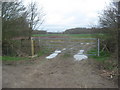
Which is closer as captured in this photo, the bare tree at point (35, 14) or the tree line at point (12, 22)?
the tree line at point (12, 22)

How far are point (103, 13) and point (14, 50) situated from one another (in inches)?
238

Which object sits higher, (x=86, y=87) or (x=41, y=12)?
(x=41, y=12)

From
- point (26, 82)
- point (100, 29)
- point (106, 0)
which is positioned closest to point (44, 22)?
point (100, 29)

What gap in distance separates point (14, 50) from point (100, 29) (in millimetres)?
5717

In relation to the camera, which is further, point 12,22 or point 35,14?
point 35,14

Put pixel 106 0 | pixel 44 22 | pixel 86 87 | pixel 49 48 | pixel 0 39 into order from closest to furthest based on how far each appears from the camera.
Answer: pixel 86 87
pixel 106 0
pixel 0 39
pixel 49 48
pixel 44 22

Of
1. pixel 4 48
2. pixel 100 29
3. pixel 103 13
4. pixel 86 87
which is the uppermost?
pixel 103 13

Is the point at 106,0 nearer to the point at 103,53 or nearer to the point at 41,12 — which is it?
the point at 103,53

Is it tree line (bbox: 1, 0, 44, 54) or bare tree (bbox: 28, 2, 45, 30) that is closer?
tree line (bbox: 1, 0, 44, 54)

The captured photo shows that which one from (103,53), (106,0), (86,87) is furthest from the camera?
(103,53)

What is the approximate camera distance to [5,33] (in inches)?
329

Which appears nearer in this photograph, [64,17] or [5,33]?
[5,33]

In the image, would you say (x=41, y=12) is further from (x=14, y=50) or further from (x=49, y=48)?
(x=14, y=50)

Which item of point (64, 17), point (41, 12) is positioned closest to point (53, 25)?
point (64, 17)
